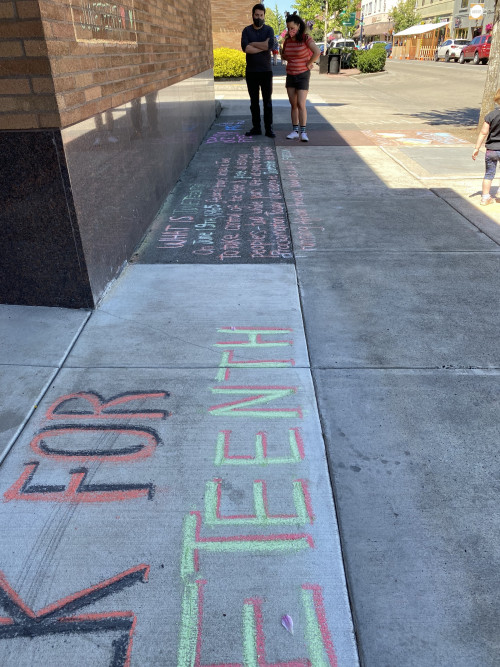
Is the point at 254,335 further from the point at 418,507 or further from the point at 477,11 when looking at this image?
the point at 477,11

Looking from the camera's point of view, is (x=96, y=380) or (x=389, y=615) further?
(x=96, y=380)

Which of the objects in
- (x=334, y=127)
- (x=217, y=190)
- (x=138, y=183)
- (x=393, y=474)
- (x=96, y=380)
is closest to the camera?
(x=393, y=474)

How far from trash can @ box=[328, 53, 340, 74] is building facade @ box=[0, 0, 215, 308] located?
28483 mm

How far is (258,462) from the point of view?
2451 mm

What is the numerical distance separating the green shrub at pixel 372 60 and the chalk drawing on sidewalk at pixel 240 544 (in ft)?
103

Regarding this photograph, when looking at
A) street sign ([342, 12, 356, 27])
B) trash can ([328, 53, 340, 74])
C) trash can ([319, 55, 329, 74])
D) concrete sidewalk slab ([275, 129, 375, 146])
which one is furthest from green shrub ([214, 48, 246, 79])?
street sign ([342, 12, 356, 27])

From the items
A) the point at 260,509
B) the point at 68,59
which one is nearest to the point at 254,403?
the point at 260,509

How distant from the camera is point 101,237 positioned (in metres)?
3.96

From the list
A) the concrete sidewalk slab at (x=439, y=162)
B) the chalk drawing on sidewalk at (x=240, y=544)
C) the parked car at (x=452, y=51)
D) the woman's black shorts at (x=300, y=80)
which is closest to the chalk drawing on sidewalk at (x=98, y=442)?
the chalk drawing on sidewalk at (x=240, y=544)

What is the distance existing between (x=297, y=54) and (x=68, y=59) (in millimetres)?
6140

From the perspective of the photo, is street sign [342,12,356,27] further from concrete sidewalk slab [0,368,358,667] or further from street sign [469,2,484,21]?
concrete sidewalk slab [0,368,358,667]

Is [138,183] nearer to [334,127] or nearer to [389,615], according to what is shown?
[389,615]

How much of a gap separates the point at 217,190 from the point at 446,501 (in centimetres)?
547

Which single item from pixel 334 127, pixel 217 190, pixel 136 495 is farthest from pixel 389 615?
pixel 334 127
